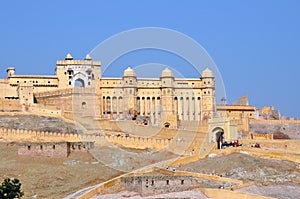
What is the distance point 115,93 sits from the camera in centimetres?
7069

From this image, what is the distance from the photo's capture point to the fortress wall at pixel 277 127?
66125 mm

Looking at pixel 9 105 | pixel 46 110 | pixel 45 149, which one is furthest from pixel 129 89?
pixel 45 149

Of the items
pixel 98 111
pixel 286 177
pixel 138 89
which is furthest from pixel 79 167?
pixel 138 89

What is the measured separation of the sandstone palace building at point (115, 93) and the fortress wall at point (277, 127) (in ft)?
17.7

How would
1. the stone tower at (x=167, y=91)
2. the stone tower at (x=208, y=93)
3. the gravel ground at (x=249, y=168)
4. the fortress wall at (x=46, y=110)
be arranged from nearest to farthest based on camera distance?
the gravel ground at (x=249, y=168)
the fortress wall at (x=46, y=110)
the stone tower at (x=167, y=91)
the stone tower at (x=208, y=93)

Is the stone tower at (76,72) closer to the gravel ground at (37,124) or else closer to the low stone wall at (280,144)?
the gravel ground at (37,124)

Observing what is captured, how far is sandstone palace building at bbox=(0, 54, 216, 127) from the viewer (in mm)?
65438

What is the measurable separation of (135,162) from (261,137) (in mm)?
16780

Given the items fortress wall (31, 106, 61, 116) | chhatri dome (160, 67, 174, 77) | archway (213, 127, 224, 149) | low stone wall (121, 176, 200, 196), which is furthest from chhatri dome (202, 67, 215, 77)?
low stone wall (121, 176, 200, 196)

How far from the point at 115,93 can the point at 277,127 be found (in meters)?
17.8

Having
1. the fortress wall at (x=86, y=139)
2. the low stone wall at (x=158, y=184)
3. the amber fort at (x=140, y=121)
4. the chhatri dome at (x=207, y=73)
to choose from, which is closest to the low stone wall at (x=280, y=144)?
the amber fort at (x=140, y=121)

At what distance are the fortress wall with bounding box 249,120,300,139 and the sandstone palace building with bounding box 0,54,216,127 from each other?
17.7 ft

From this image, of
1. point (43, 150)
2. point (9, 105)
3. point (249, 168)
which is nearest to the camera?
point (249, 168)

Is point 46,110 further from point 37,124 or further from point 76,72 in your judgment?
point 76,72
